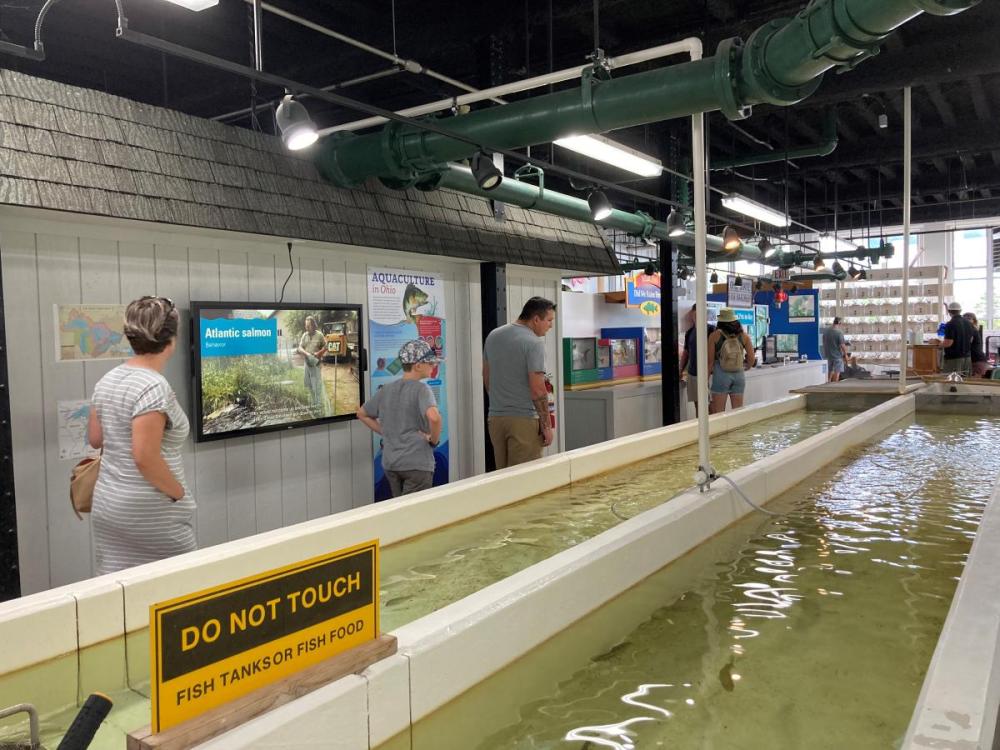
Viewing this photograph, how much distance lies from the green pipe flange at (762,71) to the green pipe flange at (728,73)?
5 cm

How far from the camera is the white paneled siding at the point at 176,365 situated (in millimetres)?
3645

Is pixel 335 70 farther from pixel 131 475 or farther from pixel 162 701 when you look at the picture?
pixel 162 701

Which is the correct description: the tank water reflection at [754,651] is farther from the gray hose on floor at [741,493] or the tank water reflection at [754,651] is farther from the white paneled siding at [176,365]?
the white paneled siding at [176,365]

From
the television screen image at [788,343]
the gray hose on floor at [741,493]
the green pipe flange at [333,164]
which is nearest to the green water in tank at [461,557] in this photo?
the gray hose on floor at [741,493]

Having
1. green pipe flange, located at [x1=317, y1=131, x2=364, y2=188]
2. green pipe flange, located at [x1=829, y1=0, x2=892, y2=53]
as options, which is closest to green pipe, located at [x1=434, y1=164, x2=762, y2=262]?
green pipe flange, located at [x1=317, y1=131, x2=364, y2=188]

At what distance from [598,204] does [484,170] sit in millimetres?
1814

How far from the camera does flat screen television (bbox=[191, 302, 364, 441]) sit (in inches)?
170

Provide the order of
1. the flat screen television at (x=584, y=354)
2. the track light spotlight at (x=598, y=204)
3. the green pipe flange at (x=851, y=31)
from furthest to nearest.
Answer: the flat screen television at (x=584, y=354) < the track light spotlight at (x=598, y=204) < the green pipe flange at (x=851, y=31)

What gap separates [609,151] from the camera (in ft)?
19.1

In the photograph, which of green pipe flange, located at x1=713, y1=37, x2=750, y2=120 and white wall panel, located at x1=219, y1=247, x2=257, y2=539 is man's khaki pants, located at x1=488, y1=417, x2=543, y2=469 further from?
green pipe flange, located at x1=713, y1=37, x2=750, y2=120

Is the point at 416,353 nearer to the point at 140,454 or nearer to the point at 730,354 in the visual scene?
the point at 140,454

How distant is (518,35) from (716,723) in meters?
5.78

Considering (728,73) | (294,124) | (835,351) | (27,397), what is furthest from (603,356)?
(835,351)

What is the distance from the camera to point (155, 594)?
6.93 feet
